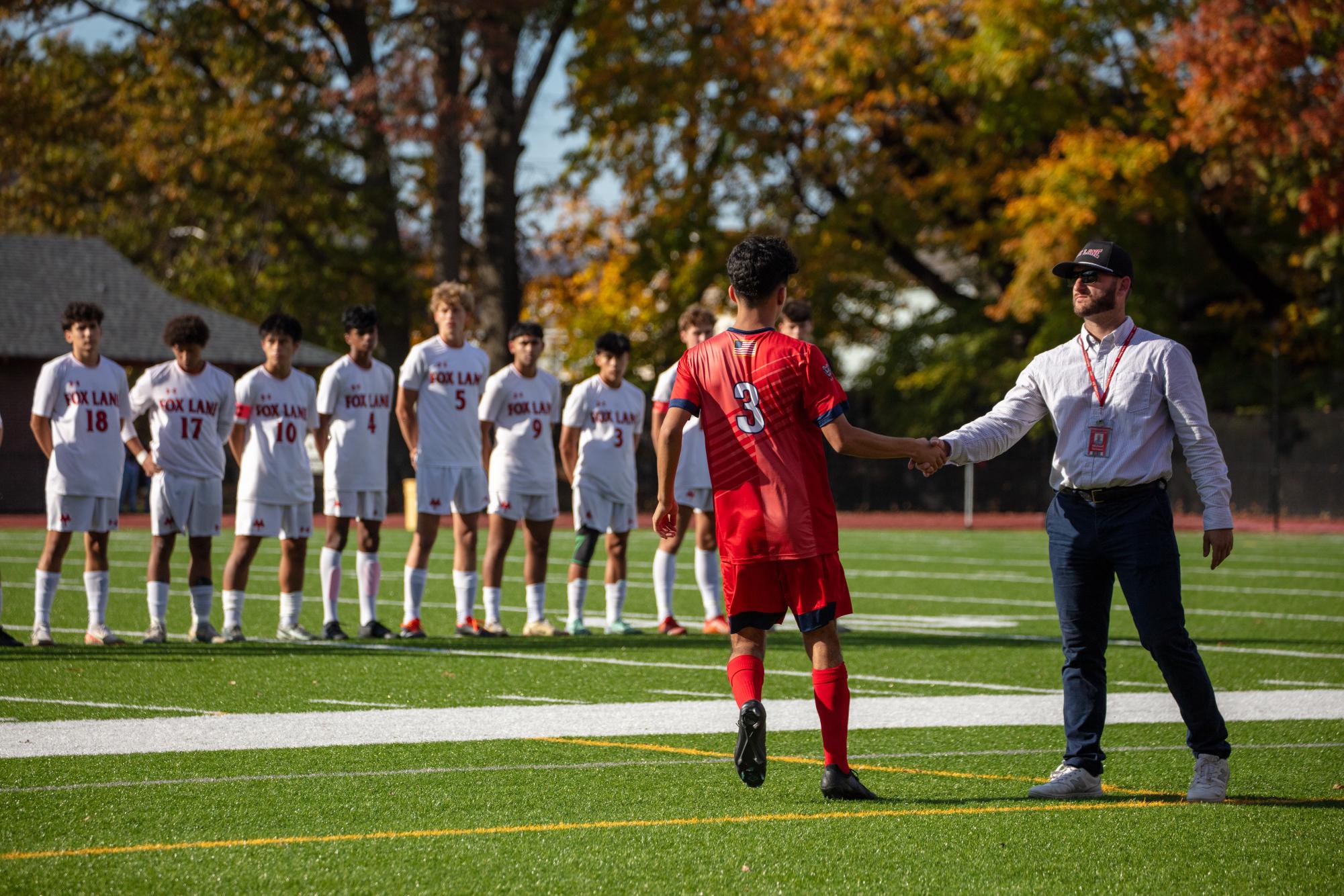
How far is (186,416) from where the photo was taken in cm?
1153

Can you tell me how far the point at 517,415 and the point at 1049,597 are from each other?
6502mm

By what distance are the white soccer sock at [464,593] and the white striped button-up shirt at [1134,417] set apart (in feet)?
21.3

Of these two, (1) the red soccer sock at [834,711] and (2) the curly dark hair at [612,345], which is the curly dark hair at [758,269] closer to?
(1) the red soccer sock at [834,711]

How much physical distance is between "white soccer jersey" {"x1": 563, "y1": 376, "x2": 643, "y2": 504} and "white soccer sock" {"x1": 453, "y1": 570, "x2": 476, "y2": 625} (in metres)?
1.20

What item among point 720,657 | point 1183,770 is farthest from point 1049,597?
point 1183,770

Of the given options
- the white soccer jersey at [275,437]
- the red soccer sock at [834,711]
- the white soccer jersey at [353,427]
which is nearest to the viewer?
the red soccer sock at [834,711]

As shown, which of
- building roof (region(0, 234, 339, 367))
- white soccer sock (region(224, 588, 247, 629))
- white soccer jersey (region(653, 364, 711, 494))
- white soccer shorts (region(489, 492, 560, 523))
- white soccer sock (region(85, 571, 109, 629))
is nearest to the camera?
white soccer sock (region(85, 571, 109, 629))

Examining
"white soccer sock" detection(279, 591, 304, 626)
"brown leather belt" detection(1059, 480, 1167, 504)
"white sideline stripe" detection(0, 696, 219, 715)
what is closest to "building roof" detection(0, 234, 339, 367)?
"white soccer sock" detection(279, 591, 304, 626)

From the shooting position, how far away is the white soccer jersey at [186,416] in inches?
453

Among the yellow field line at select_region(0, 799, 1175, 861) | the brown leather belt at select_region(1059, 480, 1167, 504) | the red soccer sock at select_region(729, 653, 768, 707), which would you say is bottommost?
the yellow field line at select_region(0, 799, 1175, 861)

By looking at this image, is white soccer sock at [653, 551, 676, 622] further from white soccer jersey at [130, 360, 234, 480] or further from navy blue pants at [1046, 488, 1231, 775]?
navy blue pants at [1046, 488, 1231, 775]

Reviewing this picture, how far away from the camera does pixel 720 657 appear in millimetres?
11047

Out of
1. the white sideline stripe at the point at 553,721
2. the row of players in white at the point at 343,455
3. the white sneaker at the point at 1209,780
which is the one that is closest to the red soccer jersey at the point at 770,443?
the white sneaker at the point at 1209,780

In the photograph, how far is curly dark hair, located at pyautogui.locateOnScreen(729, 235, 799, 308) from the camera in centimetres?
634
